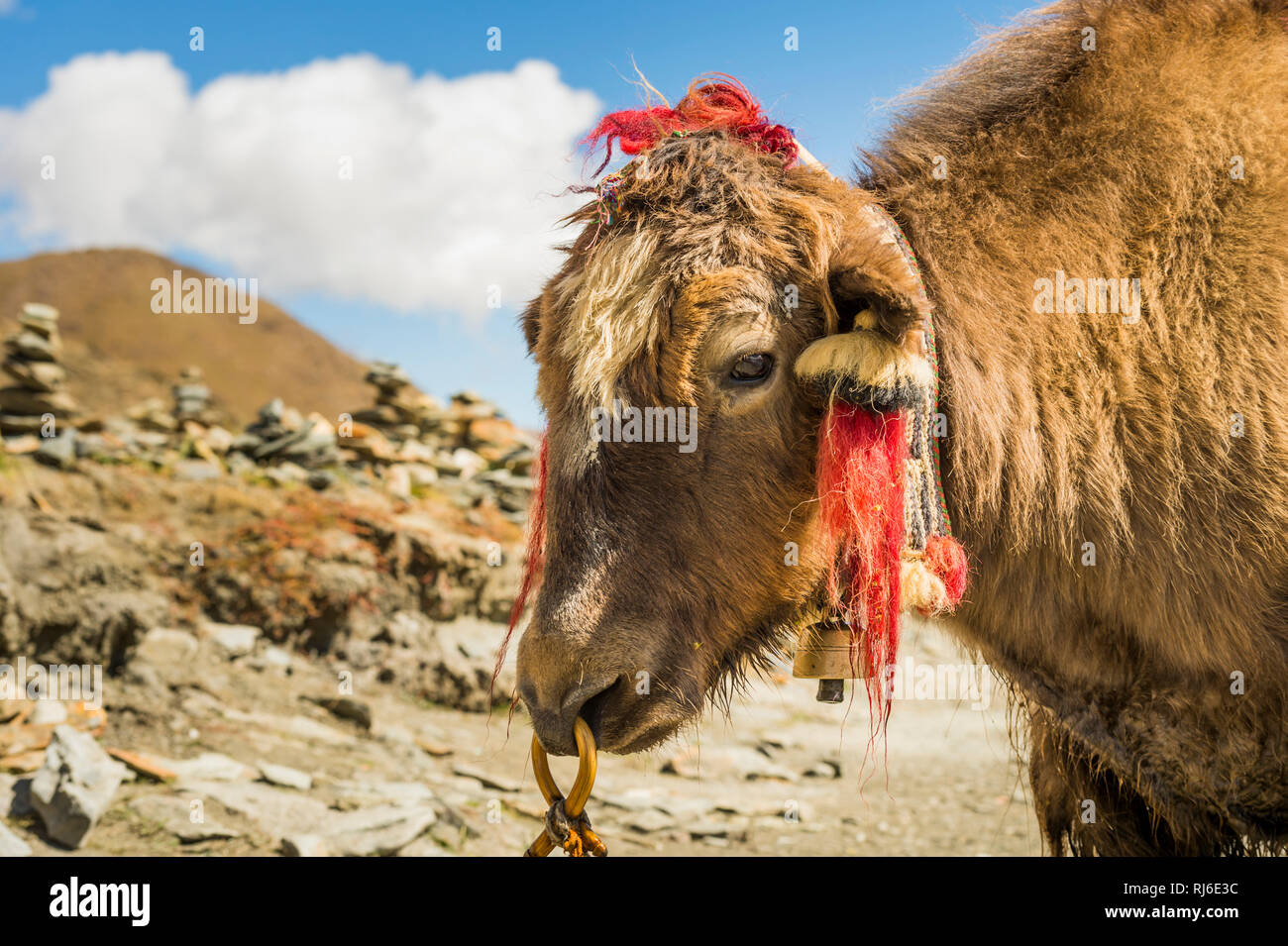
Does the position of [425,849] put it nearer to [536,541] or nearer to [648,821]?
[648,821]

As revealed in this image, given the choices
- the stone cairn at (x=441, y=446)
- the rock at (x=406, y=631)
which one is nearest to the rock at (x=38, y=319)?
the stone cairn at (x=441, y=446)

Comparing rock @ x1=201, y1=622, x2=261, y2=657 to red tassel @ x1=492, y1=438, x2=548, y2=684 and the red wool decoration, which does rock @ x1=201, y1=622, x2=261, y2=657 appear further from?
the red wool decoration

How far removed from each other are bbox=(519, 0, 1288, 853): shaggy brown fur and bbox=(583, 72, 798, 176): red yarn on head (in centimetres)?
11

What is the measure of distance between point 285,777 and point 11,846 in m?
1.64

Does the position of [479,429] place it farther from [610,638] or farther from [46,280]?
[46,280]

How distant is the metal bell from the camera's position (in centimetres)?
239

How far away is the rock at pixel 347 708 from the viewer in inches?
280

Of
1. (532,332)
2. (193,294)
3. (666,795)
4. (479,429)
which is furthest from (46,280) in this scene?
(532,332)

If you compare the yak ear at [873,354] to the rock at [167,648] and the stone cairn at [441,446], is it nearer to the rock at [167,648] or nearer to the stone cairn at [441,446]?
the rock at [167,648]

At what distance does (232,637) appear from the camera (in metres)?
7.77

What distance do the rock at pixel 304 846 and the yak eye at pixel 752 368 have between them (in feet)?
12.2

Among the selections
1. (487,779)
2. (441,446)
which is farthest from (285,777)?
(441,446)

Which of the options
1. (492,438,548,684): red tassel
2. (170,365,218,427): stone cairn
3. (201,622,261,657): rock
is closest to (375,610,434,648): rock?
(201,622,261,657): rock

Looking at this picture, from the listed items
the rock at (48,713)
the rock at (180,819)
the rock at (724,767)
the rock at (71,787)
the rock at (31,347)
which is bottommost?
the rock at (724,767)
